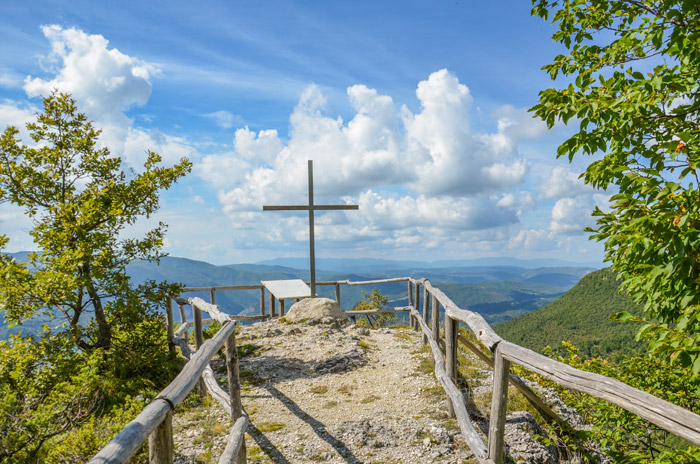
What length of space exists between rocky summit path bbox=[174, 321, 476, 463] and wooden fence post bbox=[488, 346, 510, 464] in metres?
1.30

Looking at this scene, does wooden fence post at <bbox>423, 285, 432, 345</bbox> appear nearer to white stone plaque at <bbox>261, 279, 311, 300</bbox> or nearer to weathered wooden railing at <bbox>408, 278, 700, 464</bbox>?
weathered wooden railing at <bbox>408, 278, 700, 464</bbox>

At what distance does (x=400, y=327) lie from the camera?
1448 centimetres

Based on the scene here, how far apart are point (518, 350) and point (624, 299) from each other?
100 meters

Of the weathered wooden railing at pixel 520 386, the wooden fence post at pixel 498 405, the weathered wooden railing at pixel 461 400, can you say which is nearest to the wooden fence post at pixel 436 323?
the weathered wooden railing at pixel 520 386

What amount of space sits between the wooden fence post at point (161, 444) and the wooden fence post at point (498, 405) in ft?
9.72

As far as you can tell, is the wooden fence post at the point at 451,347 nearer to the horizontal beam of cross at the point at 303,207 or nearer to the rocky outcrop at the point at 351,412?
the rocky outcrop at the point at 351,412

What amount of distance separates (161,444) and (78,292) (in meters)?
7.02

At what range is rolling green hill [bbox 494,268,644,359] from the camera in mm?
78100

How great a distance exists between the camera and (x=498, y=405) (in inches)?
164

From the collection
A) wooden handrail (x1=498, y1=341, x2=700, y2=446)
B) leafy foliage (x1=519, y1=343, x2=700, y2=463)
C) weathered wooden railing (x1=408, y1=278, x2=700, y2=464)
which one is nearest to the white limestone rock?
weathered wooden railing (x1=408, y1=278, x2=700, y2=464)

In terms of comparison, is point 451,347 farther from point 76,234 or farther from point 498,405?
point 76,234

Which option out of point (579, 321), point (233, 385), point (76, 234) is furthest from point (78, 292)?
point (579, 321)

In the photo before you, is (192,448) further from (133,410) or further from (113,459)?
(113,459)

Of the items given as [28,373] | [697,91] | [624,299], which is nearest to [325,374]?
[28,373]
